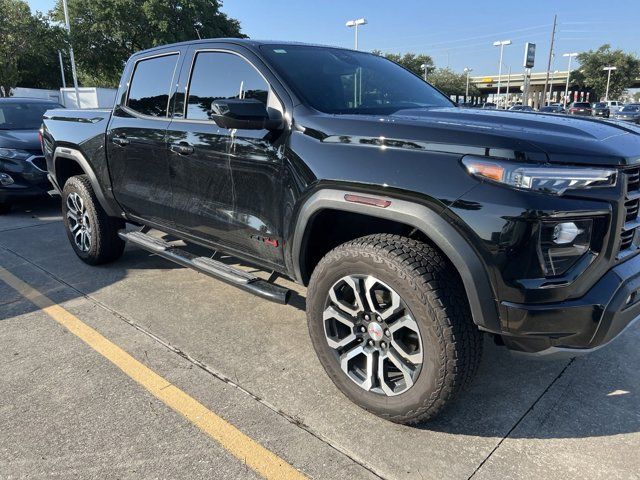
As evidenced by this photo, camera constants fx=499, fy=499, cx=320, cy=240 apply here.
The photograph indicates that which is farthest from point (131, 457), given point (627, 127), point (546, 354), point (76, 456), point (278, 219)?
point (627, 127)

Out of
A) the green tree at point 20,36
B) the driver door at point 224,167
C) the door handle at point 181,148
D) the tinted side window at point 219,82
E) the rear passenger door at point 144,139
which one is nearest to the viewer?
the driver door at point 224,167

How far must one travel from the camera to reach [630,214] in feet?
7.14

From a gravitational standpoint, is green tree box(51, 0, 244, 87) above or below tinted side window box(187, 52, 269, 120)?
above

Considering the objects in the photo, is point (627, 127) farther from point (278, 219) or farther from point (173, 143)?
point (173, 143)

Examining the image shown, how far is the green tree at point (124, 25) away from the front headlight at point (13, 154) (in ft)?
89.1

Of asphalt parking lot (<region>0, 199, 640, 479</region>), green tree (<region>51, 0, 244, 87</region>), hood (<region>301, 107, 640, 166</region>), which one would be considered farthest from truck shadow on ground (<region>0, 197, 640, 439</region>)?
green tree (<region>51, 0, 244, 87</region>)

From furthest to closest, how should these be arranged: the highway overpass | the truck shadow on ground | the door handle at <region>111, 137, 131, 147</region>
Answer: the highway overpass
the door handle at <region>111, 137, 131, 147</region>
the truck shadow on ground

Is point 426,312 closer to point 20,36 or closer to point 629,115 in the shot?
point 20,36

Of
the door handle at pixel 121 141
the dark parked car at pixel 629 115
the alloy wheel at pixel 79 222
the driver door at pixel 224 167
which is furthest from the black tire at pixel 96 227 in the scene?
the dark parked car at pixel 629 115

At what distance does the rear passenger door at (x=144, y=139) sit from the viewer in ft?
12.2

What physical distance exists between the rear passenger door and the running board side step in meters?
0.19

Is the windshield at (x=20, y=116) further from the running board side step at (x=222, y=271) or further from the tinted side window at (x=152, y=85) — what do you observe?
the running board side step at (x=222, y=271)

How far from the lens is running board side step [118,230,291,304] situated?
2977 mm

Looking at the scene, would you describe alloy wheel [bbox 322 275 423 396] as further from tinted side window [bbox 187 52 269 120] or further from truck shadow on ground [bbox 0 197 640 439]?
tinted side window [bbox 187 52 269 120]
